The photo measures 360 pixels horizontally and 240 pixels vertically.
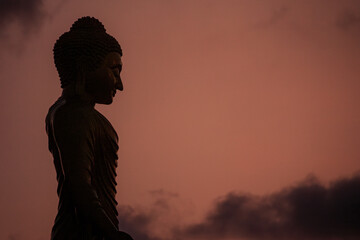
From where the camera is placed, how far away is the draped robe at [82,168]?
1195cm

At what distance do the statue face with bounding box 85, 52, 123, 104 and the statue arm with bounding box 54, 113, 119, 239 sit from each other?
0.68 m

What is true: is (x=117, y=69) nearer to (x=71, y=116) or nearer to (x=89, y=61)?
(x=89, y=61)

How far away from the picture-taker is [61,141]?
12.3 metres

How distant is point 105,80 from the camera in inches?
514

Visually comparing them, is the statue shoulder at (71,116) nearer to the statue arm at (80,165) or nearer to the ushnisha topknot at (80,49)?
the statue arm at (80,165)

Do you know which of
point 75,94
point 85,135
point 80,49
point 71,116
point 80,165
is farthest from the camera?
point 80,49

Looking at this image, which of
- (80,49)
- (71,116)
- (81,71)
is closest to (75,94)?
(81,71)

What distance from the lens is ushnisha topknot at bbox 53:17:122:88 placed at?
1301cm

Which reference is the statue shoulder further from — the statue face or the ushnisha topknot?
the ushnisha topknot

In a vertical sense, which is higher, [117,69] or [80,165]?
[117,69]

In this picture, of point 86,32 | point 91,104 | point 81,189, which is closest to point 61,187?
point 81,189

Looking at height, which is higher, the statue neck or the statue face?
the statue face

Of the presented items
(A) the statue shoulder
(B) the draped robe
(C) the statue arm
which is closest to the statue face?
(B) the draped robe

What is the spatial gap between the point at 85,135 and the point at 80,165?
493 millimetres
